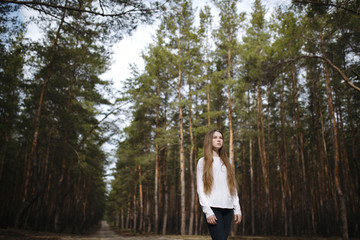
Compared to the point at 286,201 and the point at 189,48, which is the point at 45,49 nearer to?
the point at 189,48

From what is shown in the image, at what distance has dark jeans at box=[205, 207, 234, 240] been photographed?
238 cm

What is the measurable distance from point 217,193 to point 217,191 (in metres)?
0.02

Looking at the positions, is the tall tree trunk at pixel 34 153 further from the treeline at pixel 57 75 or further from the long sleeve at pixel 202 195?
the long sleeve at pixel 202 195

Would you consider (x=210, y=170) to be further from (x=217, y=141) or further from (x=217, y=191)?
(x=217, y=141)

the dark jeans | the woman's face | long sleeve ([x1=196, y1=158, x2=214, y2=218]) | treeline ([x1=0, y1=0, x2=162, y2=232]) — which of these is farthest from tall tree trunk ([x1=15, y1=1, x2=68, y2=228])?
the dark jeans

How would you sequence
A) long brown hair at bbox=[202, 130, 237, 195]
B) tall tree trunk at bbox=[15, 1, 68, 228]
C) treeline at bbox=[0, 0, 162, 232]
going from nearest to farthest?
1. long brown hair at bbox=[202, 130, 237, 195]
2. treeline at bbox=[0, 0, 162, 232]
3. tall tree trunk at bbox=[15, 1, 68, 228]

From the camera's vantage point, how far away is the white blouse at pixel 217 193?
96.2 inches

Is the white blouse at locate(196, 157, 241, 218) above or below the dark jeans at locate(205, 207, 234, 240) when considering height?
above

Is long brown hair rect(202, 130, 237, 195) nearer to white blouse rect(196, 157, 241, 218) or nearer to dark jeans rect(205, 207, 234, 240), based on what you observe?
white blouse rect(196, 157, 241, 218)

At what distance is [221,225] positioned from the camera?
244 centimetres

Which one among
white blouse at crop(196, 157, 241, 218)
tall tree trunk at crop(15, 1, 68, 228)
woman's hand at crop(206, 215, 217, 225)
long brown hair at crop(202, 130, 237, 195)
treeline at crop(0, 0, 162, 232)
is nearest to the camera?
woman's hand at crop(206, 215, 217, 225)

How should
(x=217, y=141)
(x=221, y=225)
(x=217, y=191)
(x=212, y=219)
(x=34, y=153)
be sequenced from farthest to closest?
(x=34, y=153)
(x=217, y=141)
(x=217, y=191)
(x=221, y=225)
(x=212, y=219)

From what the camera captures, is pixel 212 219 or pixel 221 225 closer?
pixel 212 219

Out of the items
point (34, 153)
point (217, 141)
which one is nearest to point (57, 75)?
point (34, 153)
